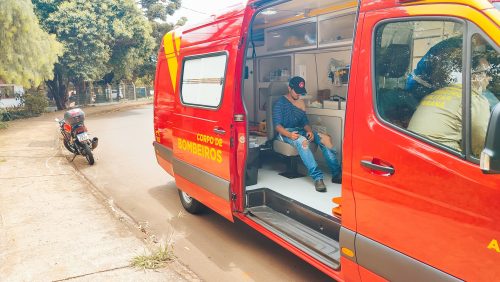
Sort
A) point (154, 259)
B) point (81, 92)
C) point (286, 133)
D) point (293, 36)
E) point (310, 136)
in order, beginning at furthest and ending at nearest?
point (81, 92) < point (293, 36) < point (310, 136) < point (286, 133) < point (154, 259)

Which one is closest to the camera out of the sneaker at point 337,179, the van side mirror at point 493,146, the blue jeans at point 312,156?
the van side mirror at point 493,146

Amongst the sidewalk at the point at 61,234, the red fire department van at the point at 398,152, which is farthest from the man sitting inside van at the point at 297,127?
the sidewalk at the point at 61,234

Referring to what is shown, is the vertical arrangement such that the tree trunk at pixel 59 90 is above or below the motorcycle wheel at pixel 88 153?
above

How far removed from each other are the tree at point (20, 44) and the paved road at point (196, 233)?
20.0 ft

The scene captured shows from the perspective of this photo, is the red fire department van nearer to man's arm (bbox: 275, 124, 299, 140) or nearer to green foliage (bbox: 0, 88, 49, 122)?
man's arm (bbox: 275, 124, 299, 140)

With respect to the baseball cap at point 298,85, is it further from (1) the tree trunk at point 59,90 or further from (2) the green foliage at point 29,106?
(1) the tree trunk at point 59,90

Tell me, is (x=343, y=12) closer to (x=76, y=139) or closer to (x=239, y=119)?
(x=239, y=119)

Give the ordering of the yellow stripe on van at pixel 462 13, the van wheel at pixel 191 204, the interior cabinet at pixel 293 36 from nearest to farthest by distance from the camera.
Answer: the yellow stripe on van at pixel 462 13 < the van wheel at pixel 191 204 < the interior cabinet at pixel 293 36

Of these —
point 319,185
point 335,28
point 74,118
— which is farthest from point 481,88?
point 74,118

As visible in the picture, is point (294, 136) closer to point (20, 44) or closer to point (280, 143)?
point (280, 143)

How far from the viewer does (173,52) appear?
216 inches

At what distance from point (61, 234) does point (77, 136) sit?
14.5 ft

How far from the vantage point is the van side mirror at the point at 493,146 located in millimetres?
1636

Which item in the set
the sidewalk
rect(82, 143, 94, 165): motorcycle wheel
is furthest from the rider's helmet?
the sidewalk
